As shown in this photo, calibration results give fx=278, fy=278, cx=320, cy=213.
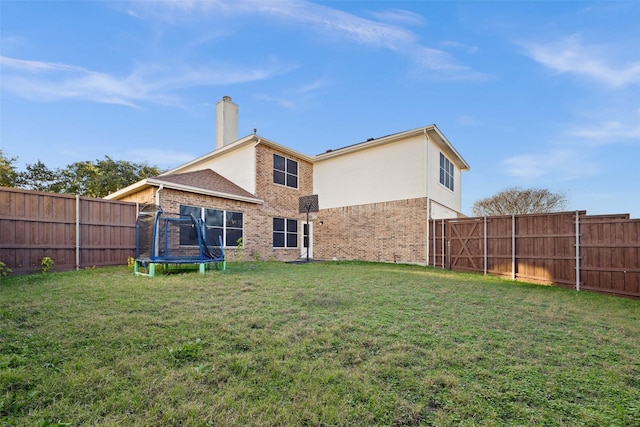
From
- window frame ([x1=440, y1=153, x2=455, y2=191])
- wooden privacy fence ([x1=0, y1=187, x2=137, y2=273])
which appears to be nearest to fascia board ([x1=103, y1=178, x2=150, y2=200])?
wooden privacy fence ([x1=0, y1=187, x2=137, y2=273])

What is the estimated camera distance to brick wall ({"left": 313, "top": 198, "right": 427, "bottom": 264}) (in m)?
12.2

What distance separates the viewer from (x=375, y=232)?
533 inches

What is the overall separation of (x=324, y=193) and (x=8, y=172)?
21.0 meters

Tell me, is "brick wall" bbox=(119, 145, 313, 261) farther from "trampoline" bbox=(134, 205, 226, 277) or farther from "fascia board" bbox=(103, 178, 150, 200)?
"trampoline" bbox=(134, 205, 226, 277)

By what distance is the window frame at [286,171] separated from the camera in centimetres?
1412

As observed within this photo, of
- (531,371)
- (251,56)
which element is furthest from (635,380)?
(251,56)

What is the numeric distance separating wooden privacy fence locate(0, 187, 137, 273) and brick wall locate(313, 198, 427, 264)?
9081 millimetres

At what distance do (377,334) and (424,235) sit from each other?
31.5 feet

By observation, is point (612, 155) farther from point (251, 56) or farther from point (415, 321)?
point (251, 56)

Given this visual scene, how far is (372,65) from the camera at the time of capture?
11.1 meters

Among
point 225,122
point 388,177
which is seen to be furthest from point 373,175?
point 225,122

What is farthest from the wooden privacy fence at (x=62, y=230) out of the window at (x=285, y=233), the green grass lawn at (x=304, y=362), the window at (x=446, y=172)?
the window at (x=446, y=172)

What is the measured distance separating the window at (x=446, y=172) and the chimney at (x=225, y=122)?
11.2 m

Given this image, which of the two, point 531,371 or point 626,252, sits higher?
point 626,252
